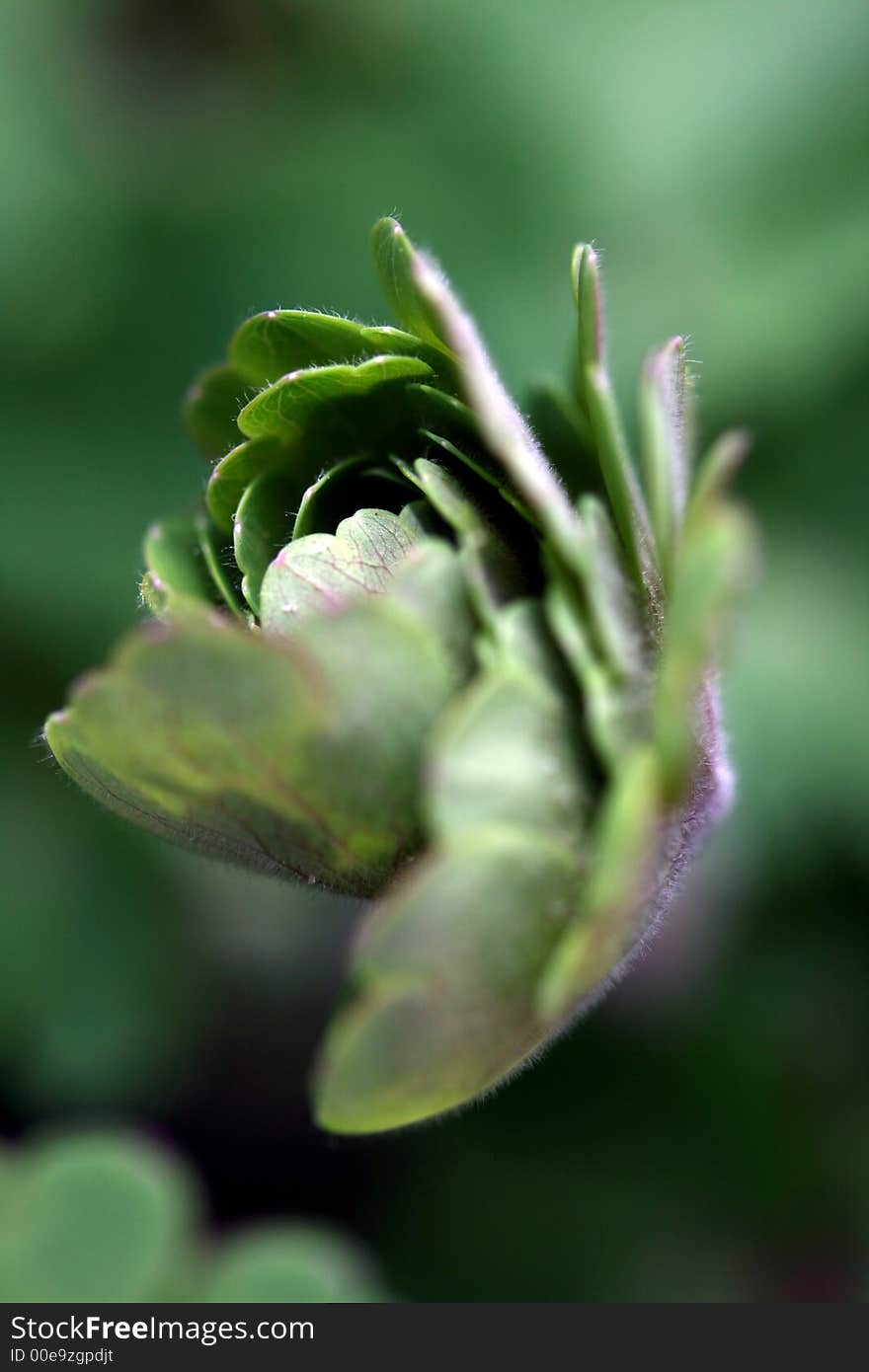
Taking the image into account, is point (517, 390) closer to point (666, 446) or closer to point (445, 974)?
point (666, 446)

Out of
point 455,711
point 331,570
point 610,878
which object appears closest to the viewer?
point 610,878

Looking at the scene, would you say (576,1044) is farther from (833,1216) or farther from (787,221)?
(787,221)

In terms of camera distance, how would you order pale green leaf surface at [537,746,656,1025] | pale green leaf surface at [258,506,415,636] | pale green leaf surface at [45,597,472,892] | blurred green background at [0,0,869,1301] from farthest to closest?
blurred green background at [0,0,869,1301], pale green leaf surface at [258,506,415,636], pale green leaf surface at [45,597,472,892], pale green leaf surface at [537,746,656,1025]

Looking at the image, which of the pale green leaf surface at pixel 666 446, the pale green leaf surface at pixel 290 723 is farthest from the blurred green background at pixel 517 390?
the pale green leaf surface at pixel 290 723

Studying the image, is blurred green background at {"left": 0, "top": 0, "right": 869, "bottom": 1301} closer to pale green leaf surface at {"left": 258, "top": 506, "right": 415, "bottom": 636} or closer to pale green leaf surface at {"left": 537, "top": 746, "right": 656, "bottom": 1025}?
pale green leaf surface at {"left": 258, "top": 506, "right": 415, "bottom": 636}

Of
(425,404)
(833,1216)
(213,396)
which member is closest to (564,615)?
(425,404)

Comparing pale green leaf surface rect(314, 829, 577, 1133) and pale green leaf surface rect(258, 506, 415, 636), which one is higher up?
pale green leaf surface rect(258, 506, 415, 636)

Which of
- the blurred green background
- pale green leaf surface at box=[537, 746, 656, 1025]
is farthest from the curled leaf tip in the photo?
the blurred green background

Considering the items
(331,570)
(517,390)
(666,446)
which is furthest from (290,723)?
(517,390)
